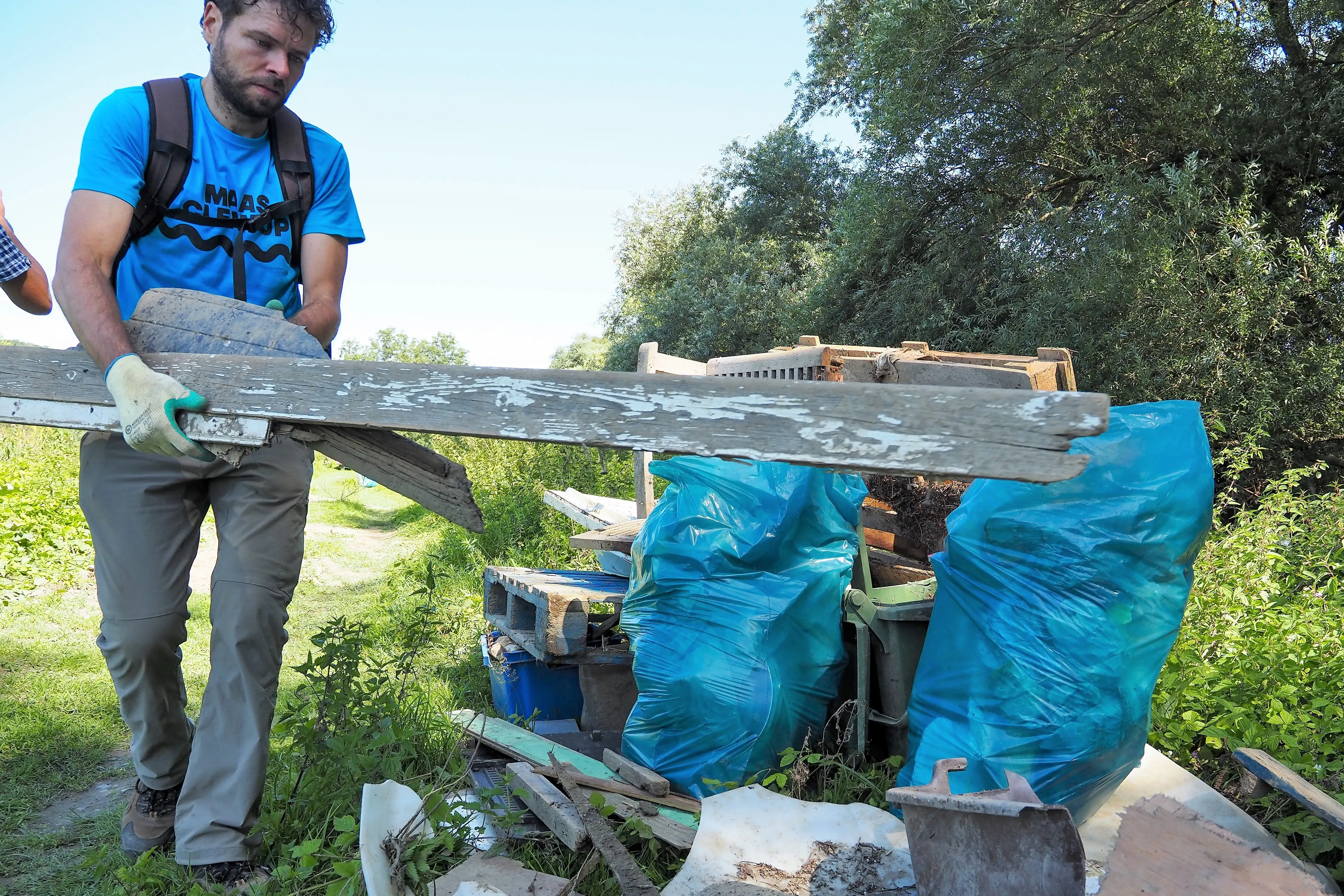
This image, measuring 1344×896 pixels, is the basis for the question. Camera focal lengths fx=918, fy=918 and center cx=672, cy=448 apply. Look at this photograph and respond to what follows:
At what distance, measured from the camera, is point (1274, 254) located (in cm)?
596

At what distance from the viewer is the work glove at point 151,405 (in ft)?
5.74

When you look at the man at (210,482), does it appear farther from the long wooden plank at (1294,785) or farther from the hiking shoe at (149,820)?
the long wooden plank at (1294,785)

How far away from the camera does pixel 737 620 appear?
2.72 m

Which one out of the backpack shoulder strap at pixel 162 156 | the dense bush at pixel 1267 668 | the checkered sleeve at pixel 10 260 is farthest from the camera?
the checkered sleeve at pixel 10 260

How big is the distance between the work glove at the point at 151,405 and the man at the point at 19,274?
3.43 ft

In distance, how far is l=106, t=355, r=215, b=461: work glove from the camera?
1.75 metres

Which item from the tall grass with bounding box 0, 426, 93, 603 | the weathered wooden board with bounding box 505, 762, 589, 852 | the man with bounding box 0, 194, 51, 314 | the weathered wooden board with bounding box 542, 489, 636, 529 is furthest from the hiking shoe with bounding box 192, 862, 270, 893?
the tall grass with bounding box 0, 426, 93, 603

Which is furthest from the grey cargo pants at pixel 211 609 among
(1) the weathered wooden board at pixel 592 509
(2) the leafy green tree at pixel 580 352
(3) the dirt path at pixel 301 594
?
(2) the leafy green tree at pixel 580 352

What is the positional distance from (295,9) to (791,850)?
238 centimetres

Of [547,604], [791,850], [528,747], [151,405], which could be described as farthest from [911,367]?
[151,405]

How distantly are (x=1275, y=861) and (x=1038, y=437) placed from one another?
1029mm

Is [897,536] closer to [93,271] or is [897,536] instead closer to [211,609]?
[211,609]

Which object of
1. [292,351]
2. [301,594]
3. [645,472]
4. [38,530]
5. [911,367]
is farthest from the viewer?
[301,594]

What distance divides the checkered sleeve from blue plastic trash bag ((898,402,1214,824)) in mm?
2729
